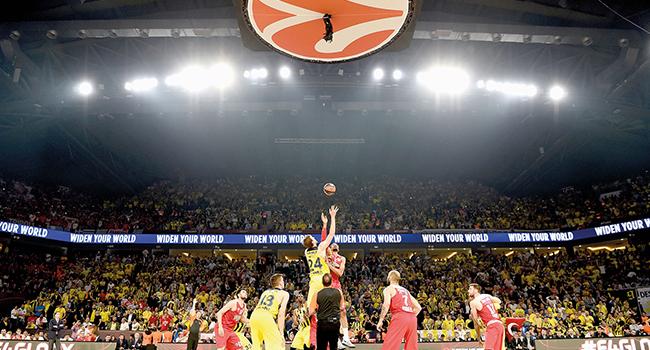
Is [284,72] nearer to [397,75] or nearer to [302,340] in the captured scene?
[397,75]

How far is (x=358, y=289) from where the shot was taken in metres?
23.1

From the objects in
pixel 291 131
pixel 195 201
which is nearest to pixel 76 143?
pixel 195 201

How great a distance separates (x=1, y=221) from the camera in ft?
76.9

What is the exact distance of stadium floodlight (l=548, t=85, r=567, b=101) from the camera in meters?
17.9

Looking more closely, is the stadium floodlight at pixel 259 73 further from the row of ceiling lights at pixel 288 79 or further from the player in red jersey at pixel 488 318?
the player in red jersey at pixel 488 318

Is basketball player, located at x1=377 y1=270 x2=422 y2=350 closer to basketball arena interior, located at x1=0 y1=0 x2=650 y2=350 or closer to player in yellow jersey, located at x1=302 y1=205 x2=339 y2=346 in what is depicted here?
basketball arena interior, located at x1=0 y1=0 x2=650 y2=350

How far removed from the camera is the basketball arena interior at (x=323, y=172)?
39.7 ft

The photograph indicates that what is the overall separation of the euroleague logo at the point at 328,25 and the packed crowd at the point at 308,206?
23024 millimetres

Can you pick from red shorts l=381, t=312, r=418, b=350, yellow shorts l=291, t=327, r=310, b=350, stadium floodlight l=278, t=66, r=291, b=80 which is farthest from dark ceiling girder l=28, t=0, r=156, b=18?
red shorts l=381, t=312, r=418, b=350

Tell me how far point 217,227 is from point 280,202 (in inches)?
215

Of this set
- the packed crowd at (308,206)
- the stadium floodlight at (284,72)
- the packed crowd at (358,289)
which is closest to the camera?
the stadium floodlight at (284,72)

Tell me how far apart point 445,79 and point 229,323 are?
13.5 metres

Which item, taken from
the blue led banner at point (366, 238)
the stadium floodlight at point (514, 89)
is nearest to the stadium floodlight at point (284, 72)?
the stadium floodlight at point (514, 89)

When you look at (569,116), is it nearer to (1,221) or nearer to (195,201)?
(195,201)
